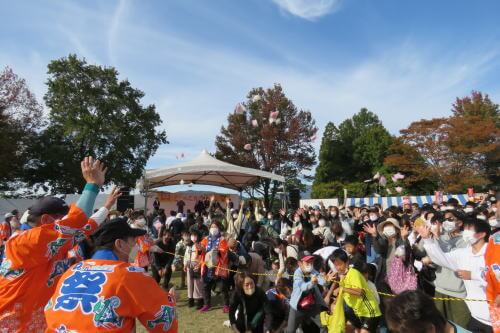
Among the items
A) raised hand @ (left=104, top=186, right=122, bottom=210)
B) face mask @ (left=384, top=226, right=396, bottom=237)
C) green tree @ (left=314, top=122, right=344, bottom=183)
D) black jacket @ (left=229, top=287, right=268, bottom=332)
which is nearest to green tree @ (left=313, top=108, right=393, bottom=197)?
green tree @ (left=314, top=122, right=344, bottom=183)

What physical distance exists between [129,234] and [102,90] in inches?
1124

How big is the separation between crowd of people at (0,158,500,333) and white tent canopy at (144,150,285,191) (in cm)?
410

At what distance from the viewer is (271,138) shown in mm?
26984

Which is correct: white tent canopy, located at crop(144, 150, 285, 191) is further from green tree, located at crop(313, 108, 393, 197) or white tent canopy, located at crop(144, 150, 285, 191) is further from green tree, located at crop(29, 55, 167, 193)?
green tree, located at crop(313, 108, 393, 197)

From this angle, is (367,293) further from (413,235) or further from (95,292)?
(95,292)

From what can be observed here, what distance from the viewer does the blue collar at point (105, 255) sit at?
197 centimetres

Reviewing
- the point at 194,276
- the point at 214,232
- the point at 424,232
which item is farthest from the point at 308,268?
the point at 194,276

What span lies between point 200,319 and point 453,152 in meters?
23.2

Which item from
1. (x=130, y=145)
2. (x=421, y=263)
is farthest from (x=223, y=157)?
(x=421, y=263)

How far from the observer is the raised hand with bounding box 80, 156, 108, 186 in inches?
104

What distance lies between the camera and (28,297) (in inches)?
98.0

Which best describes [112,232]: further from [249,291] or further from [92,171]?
[249,291]

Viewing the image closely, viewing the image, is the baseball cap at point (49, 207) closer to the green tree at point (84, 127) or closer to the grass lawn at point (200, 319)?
the grass lawn at point (200, 319)

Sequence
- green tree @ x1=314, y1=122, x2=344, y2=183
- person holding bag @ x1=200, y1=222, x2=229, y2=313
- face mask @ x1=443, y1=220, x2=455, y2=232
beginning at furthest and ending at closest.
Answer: green tree @ x1=314, y1=122, x2=344, y2=183, person holding bag @ x1=200, y1=222, x2=229, y2=313, face mask @ x1=443, y1=220, x2=455, y2=232
